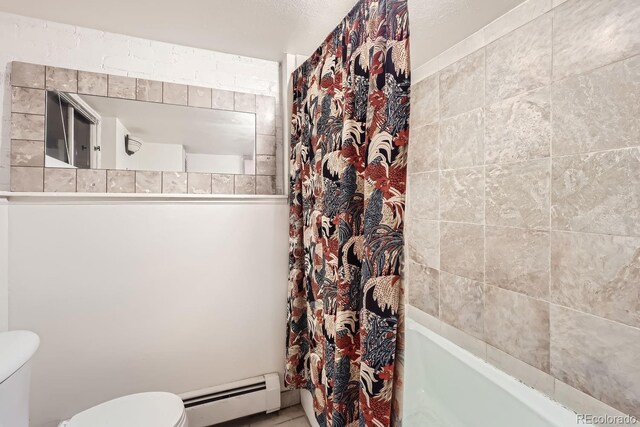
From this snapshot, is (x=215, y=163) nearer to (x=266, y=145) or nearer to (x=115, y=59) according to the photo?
(x=266, y=145)

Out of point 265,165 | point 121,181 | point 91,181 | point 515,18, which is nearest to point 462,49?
point 515,18

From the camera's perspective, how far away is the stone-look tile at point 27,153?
143 centimetres

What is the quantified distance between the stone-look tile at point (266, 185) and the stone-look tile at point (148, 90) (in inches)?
27.8

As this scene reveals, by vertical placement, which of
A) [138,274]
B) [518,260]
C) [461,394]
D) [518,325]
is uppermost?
[518,260]

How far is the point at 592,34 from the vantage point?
103 cm

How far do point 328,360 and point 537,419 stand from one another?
2.40ft

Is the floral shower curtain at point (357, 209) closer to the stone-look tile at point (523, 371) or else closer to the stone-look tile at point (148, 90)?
the stone-look tile at point (523, 371)

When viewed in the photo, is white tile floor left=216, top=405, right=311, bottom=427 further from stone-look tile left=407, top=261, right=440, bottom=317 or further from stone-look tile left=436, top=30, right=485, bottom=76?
stone-look tile left=436, top=30, right=485, bottom=76

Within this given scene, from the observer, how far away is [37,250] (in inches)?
56.9

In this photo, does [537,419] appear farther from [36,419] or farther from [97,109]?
[97,109]

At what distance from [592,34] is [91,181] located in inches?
87.3

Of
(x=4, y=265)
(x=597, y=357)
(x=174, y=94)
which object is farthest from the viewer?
(x=174, y=94)

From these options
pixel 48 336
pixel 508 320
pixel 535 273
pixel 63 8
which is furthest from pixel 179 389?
pixel 63 8

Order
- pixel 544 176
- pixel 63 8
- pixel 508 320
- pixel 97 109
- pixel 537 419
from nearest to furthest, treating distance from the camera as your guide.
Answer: pixel 537 419 → pixel 544 176 → pixel 508 320 → pixel 63 8 → pixel 97 109
